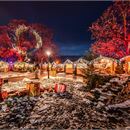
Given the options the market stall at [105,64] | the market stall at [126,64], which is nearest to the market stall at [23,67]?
the market stall at [105,64]

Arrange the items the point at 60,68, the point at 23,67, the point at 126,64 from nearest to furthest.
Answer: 1. the point at 126,64
2. the point at 60,68
3. the point at 23,67

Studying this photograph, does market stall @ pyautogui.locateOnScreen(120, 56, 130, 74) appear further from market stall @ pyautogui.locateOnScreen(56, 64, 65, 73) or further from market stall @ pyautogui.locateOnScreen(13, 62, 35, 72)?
market stall @ pyautogui.locateOnScreen(13, 62, 35, 72)

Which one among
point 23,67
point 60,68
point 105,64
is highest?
point 105,64

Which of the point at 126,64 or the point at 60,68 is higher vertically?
the point at 126,64

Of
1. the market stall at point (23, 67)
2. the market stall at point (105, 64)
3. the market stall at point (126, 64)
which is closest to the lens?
the market stall at point (126, 64)

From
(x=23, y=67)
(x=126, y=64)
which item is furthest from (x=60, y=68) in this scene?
(x=126, y=64)

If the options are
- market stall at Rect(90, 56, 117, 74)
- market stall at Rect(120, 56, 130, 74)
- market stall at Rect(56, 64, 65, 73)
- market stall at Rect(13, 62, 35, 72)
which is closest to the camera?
market stall at Rect(120, 56, 130, 74)

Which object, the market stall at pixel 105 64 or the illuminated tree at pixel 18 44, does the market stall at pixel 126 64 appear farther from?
the illuminated tree at pixel 18 44

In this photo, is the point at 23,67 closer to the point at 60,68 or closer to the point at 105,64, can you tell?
the point at 60,68

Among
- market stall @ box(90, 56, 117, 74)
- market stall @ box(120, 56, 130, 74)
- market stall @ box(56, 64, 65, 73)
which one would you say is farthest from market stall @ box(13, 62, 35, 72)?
market stall @ box(120, 56, 130, 74)

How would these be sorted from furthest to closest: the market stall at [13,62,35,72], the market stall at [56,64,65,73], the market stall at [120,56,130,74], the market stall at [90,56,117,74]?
the market stall at [13,62,35,72], the market stall at [56,64,65,73], the market stall at [90,56,117,74], the market stall at [120,56,130,74]

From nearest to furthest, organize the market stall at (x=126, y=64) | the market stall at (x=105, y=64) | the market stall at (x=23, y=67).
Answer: the market stall at (x=126, y=64)
the market stall at (x=105, y=64)
the market stall at (x=23, y=67)

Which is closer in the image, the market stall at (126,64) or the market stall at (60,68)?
the market stall at (126,64)

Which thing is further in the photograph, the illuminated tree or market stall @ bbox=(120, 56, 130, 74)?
the illuminated tree
